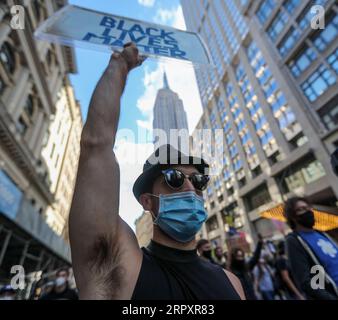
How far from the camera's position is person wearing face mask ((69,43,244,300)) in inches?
35.5

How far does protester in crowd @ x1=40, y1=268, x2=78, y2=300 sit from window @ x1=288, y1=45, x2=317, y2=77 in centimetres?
2674

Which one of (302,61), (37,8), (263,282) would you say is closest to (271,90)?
(302,61)

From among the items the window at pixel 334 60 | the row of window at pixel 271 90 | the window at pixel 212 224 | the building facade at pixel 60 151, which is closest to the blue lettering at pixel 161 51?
the window at pixel 334 60

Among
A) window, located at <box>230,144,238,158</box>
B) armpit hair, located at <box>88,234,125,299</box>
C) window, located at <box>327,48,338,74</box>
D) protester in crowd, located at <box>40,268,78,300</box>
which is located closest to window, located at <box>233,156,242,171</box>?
window, located at <box>230,144,238,158</box>

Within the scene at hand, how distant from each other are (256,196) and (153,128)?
30.5 m

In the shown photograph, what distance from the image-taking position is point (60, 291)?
5.00 meters

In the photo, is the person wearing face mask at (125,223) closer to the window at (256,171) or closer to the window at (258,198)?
the window at (258,198)

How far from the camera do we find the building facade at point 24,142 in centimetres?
1018

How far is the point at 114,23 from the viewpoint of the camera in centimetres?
200

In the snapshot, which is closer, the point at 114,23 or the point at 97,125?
the point at 97,125

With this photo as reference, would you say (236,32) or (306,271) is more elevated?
(236,32)

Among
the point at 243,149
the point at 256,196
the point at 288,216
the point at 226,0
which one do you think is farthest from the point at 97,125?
the point at 226,0

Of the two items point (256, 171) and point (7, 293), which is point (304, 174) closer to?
point (256, 171)
